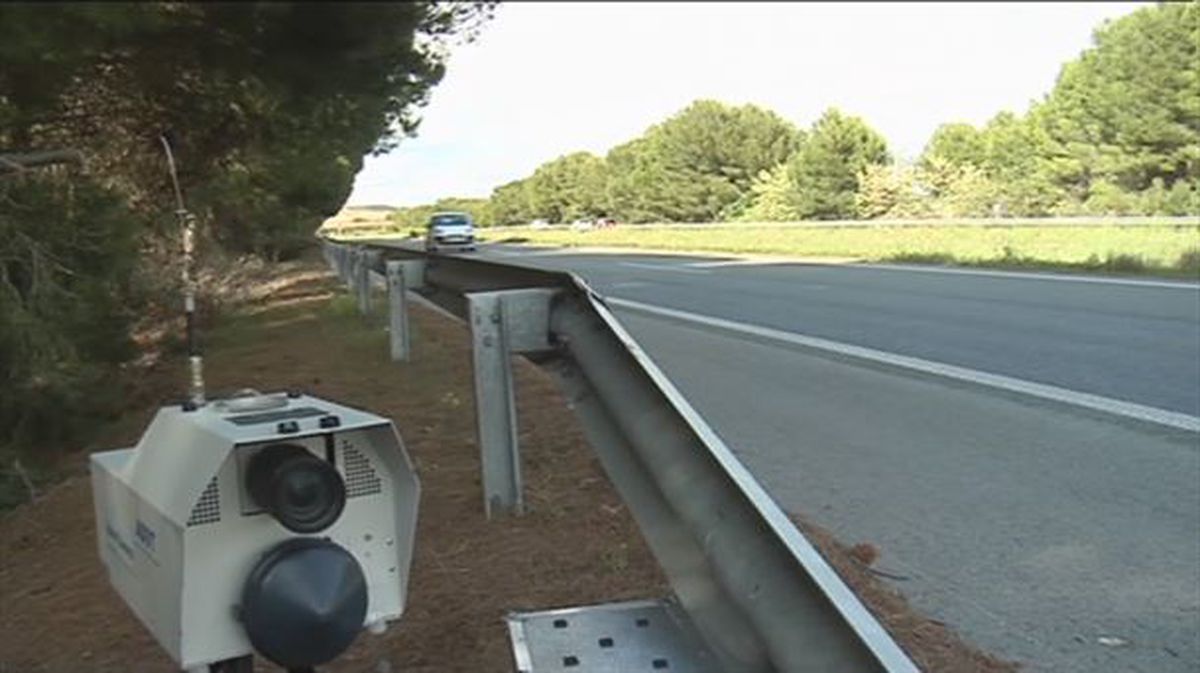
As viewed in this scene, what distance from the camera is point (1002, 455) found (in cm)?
725

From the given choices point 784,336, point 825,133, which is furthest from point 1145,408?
point 825,133

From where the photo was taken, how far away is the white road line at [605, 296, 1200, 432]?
26.9ft

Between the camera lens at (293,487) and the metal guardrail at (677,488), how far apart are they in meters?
0.98

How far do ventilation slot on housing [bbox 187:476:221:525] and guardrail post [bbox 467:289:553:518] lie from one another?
7.90 feet

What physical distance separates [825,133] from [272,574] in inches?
3116

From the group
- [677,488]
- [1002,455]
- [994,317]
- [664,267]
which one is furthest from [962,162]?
[677,488]

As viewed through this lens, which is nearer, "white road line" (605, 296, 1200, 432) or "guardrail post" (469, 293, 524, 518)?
"guardrail post" (469, 293, 524, 518)

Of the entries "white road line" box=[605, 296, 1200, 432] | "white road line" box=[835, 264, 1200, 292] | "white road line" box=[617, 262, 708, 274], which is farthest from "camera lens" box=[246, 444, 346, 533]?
"white road line" box=[617, 262, 708, 274]

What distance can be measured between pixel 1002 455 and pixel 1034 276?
568 inches

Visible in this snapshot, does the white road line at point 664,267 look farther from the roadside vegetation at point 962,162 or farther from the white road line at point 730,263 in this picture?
the roadside vegetation at point 962,162

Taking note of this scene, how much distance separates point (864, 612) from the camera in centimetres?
245

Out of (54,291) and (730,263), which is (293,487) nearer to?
(54,291)

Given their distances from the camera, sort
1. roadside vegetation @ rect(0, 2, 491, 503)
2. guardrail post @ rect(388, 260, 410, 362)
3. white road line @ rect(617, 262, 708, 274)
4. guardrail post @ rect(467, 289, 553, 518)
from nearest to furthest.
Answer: roadside vegetation @ rect(0, 2, 491, 503), guardrail post @ rect(467, 289, 553, 518), guardrail post @ rect(388, 260, 410, 362), white road line @ rect(617, 262, 708, 274)

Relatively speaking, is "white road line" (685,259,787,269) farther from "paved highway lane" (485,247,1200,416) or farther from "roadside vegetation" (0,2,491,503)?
"roadside vegetation" (0,2,491,503)
